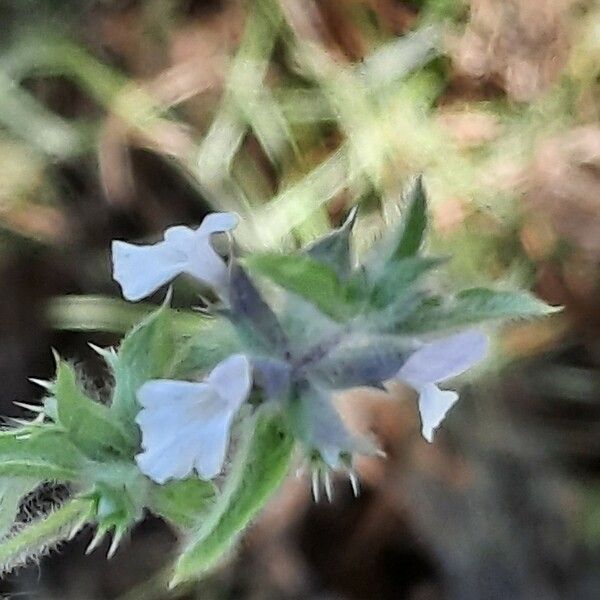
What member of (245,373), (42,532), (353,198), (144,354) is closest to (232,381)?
(245,373)

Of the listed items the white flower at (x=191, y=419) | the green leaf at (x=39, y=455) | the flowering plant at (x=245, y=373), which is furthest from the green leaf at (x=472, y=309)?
the green leaf at (x=39, y=455)

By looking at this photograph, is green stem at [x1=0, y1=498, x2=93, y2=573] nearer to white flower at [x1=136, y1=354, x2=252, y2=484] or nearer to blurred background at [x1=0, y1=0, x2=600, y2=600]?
white flower at [x1=136, y1=354, x2=252, y2=484]

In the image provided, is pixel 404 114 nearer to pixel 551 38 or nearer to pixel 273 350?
pixel 551 38

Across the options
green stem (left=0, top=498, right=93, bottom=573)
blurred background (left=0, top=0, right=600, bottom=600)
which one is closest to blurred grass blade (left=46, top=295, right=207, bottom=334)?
blurred background (left=0, top=0, right=600, bottom=600)

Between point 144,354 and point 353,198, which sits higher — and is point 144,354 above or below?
above

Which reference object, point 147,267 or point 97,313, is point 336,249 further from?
point 97,313

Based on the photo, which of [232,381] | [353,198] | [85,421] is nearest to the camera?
→ [232,381]
